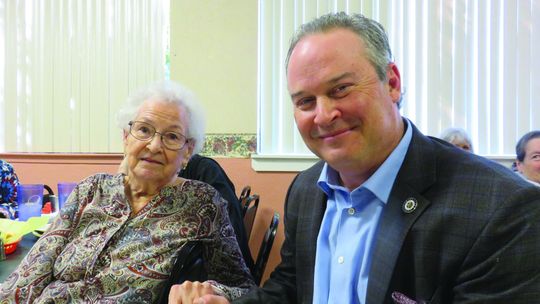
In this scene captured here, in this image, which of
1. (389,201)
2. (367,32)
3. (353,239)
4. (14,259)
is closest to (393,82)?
(367,32)

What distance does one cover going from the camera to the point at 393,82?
2.57 feet

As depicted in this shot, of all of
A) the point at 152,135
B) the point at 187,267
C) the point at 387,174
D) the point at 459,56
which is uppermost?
the point at 459,56

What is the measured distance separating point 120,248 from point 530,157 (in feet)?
7.39

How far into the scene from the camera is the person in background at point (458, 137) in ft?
7.22

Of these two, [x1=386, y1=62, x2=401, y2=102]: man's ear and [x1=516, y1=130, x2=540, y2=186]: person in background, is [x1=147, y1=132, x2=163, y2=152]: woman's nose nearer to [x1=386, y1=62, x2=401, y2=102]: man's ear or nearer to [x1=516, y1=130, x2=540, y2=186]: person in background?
[x1=386, y1=62, x2=401, y2=102]: man's ear

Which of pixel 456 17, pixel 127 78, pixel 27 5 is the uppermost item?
pixel 27 5

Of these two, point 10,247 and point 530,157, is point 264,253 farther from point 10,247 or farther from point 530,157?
point 530,157

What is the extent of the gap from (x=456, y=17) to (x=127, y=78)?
2469 mm

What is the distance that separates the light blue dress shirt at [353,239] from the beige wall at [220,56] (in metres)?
1.69

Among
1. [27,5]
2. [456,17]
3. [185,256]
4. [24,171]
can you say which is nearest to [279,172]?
[185,256]

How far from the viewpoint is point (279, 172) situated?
8.09 ft

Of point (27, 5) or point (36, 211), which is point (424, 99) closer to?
point (36, 211)

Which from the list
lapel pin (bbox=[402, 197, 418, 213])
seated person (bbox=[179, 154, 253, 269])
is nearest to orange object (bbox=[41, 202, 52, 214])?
seated person (bbox=[179, 154, 253, 269])

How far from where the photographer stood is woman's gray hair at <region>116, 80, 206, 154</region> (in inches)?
52.5
